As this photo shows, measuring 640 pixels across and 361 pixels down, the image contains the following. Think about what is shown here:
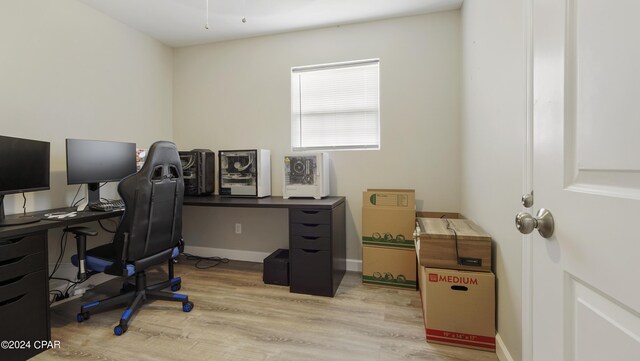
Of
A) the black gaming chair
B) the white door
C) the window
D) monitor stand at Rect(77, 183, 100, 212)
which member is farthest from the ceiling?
the white door

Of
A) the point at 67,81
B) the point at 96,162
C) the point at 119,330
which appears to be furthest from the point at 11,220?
the point at 67,81

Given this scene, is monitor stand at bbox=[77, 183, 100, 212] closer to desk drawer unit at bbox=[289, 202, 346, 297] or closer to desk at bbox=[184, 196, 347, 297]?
desk at bbox=[184, 196, 347, 297]

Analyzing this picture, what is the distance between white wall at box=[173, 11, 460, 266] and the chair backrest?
1160mm

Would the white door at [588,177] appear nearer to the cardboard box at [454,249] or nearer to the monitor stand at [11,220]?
the cardboard box at [454,249]

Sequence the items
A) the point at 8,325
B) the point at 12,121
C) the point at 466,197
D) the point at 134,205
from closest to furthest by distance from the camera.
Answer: the point at 8,325 < the point at 134,205 < the point at 12,121 < the point at 466,197

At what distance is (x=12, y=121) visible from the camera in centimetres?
200

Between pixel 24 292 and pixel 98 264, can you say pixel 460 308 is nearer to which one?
pixel 98 264

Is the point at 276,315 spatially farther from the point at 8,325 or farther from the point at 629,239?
the point at 629,239

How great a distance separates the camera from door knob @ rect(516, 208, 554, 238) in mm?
663

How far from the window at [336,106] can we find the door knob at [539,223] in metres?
2.23

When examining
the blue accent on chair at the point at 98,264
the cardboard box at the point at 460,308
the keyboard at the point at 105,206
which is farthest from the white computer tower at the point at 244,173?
the cardboard box at the point at 460,308

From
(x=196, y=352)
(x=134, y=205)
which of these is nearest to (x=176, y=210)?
(x=134, y=205)

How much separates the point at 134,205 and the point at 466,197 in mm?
2540

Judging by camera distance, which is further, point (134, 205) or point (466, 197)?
point (466, 197)
